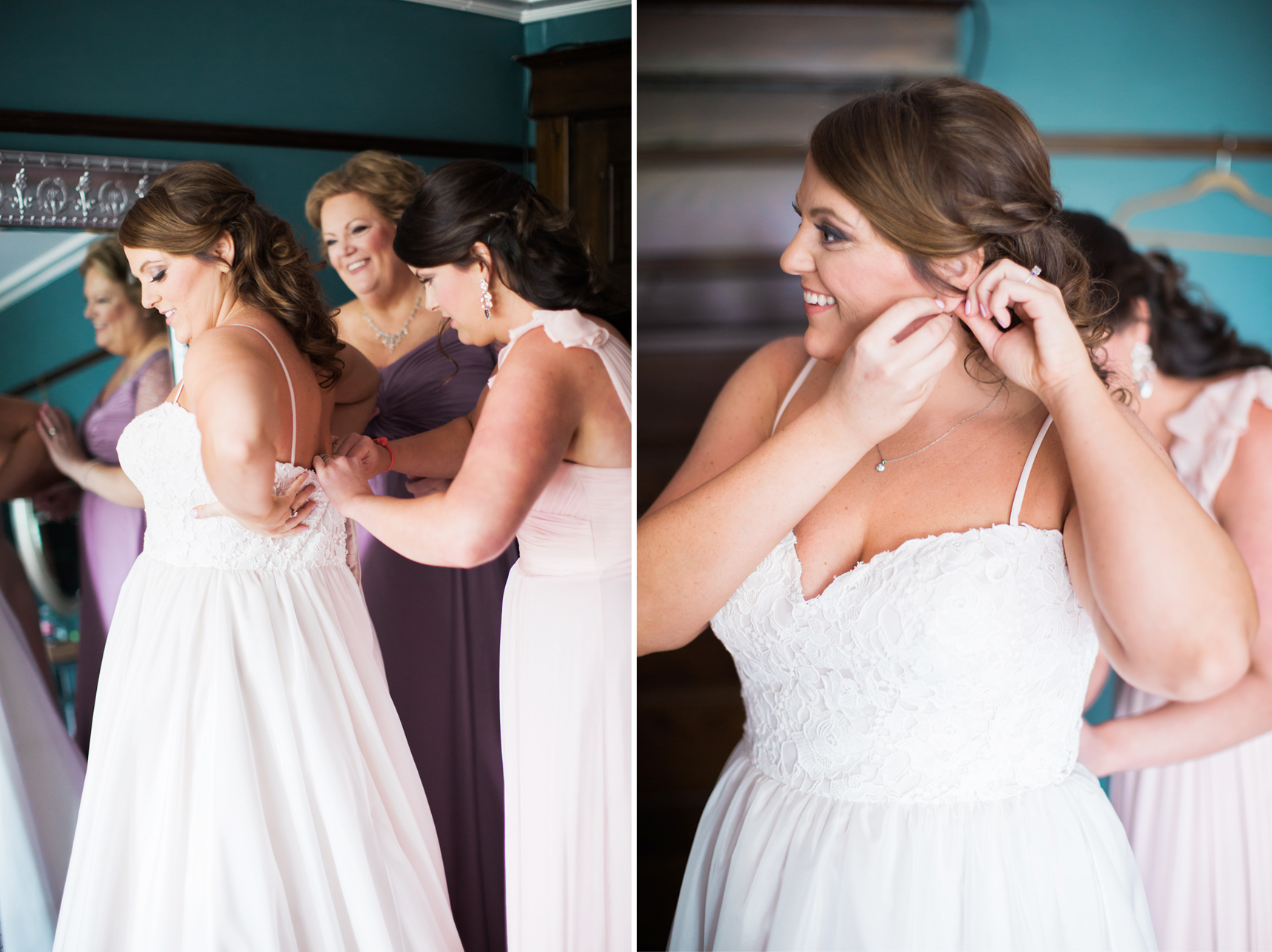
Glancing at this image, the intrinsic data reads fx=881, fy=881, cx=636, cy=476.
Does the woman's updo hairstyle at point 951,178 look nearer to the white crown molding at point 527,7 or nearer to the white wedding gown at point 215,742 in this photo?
the white crown molding at point 527,7

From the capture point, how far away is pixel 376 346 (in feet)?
3.53

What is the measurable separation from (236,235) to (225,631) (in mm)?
450

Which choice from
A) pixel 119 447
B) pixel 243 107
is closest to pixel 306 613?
pixel 119 447

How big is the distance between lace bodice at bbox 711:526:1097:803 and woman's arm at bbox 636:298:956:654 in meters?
0.07

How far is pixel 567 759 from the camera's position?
1265 millimetres

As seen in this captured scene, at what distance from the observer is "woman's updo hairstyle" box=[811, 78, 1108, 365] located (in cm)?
104

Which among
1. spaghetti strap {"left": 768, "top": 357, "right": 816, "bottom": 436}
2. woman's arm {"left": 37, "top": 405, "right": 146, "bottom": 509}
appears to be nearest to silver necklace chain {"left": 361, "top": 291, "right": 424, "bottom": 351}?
woman's arm {"left": 37, "top": 405, "right": 146, "bottom": 509}

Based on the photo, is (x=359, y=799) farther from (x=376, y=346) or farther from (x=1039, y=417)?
(x=1039, y=417)

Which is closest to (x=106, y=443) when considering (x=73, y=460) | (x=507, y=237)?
(x=73, y=460)

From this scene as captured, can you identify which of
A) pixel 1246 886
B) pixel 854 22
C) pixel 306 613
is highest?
pixel 854 22

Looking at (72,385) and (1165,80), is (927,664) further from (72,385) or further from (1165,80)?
(72,385)

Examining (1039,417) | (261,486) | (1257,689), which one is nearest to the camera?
(261,486)

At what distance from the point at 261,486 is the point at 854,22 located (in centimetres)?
107

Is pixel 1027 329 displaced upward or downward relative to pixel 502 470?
upward
